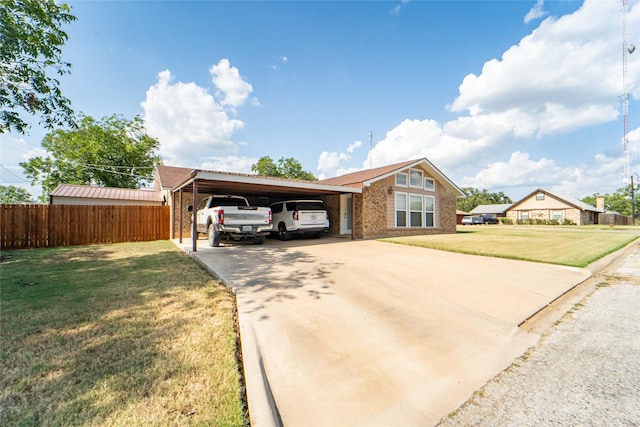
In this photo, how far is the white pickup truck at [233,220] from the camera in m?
8.93

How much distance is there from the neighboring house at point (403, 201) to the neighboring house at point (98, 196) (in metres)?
13.5

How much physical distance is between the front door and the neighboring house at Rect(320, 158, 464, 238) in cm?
11

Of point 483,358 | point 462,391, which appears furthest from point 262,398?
point 483,358

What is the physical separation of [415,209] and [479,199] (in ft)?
242

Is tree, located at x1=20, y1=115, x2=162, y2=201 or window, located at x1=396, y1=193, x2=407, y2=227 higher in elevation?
tree, located at x1=20, y1=115, x2=162, y2=201

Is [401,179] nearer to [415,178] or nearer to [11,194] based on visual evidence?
[415,178]

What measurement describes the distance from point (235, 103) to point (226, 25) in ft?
15.7

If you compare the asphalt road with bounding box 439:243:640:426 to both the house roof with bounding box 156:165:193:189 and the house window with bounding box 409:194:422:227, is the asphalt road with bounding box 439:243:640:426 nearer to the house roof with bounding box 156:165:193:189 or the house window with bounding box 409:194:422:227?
the house window with bounding box 409:194:422:227

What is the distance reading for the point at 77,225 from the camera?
10898mm

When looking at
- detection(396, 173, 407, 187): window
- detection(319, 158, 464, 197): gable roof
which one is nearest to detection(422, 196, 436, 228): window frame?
detection(319, 158, 464, 197): gable roof

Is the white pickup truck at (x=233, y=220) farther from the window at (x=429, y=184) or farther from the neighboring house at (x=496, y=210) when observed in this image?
the neighboring house at (x=496, y=210)

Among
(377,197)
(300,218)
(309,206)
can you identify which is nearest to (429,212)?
(377,197)

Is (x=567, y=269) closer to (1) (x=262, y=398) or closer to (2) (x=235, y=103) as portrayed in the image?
(1) (x=262, y=398)

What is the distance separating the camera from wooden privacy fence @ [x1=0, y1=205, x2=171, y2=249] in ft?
31.6
